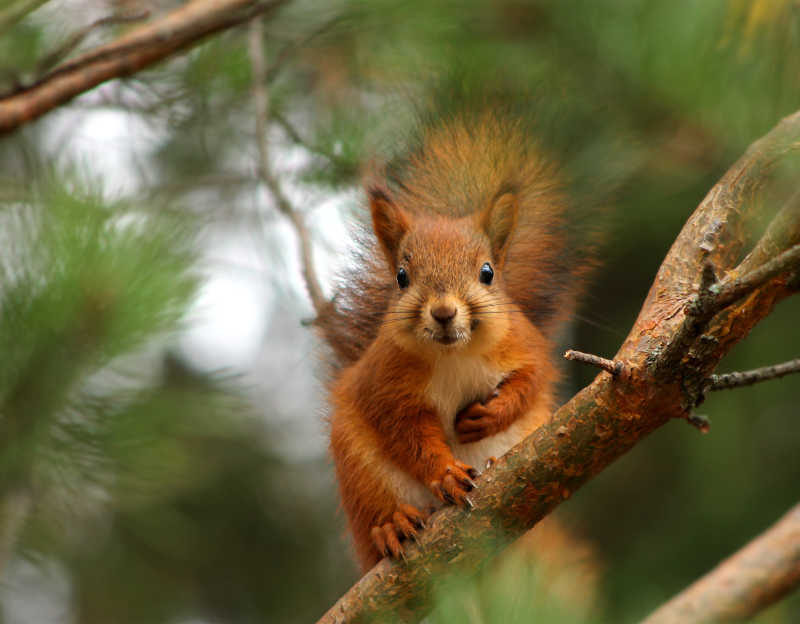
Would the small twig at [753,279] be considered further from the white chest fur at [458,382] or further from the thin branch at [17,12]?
the thin branch at [17,12]

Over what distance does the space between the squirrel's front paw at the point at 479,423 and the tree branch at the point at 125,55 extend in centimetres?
98

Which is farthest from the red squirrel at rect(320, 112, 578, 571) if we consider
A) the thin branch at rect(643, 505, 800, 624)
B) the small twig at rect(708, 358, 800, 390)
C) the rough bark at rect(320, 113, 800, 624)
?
the thin branch at rect(643, 505, 800, 624)

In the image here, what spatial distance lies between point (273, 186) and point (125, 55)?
0.67 meters

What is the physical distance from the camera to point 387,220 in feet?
7.29

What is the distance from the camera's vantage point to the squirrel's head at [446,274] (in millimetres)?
1908

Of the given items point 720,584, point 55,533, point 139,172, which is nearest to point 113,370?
point 55,533

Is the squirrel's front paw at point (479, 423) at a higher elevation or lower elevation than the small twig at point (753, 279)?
lower

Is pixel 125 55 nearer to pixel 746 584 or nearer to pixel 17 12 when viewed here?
pixel 17 12

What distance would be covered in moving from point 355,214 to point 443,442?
0.71 meters

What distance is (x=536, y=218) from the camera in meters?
2.32

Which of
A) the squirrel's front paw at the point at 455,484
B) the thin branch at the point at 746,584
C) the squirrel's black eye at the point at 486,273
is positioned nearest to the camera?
the thin branch at the point at 746,584

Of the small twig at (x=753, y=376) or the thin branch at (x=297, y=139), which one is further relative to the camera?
the thin branch at (x=297, y=139)

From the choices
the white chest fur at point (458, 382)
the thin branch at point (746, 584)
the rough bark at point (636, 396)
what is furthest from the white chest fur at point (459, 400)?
the thin branch at point (746, 584)

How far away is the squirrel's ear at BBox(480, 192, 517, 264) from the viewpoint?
218cm
